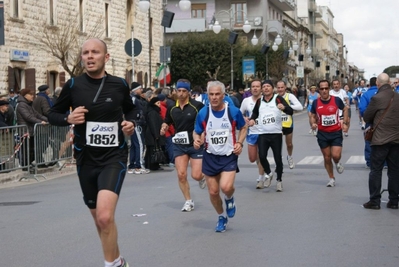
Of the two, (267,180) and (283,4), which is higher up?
(283,4)

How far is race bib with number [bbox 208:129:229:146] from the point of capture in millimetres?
9719

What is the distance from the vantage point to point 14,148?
1652 centimetres

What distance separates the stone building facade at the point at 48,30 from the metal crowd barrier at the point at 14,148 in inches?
476

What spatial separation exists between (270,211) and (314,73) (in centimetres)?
9136

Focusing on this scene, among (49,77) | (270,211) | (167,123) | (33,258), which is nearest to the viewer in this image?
(33,258)

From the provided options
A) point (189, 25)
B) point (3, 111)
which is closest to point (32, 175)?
point (3, 111)

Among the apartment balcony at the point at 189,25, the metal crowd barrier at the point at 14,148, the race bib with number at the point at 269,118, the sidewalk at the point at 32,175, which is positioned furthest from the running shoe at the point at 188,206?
the apartment balcony at the point at 189,25

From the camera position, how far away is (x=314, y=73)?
10125 centimetres

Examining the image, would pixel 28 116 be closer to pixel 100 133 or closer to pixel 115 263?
pixel 100 133

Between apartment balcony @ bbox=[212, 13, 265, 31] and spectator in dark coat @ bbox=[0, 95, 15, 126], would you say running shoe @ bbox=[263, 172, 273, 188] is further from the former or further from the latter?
apartment balcony @ bbox=[212, 13, 265, 31]

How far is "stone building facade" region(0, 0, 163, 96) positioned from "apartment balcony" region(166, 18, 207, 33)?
2308 centimetres

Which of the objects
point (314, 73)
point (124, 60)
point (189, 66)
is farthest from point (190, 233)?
point (314, 73)

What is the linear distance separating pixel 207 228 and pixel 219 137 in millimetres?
1131

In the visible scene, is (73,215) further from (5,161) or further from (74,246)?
(5,161)
